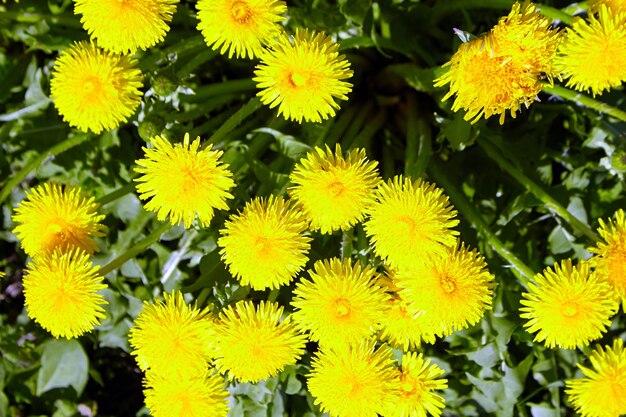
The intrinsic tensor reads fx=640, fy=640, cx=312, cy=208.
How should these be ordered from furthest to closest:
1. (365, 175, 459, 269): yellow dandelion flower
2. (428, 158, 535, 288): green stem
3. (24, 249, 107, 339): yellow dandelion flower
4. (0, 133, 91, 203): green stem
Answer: (0, 133, 91, 203): green stem < (428, 158, 535, 288): green stem < (24, 249, 107, 339): yellow dandelion flower < (365, 175, 459, 269): yellow dandelion flower

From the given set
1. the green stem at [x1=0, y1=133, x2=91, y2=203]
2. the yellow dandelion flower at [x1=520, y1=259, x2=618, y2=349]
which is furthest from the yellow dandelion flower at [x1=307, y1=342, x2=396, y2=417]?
the green stem at [x1=0, y1=133, x2=91, y2=203]

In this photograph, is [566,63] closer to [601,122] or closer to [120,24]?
[601,122]

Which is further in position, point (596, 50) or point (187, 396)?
point (187, 396)

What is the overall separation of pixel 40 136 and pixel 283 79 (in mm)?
1303

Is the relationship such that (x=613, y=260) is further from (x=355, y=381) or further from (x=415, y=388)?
(x=355, y=381)

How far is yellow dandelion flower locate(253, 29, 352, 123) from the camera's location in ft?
5.93

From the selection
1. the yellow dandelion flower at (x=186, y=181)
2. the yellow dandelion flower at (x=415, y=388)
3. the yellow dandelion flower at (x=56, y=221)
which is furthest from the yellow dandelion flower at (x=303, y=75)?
the yellow dandelion flower at (x=415, y=388)

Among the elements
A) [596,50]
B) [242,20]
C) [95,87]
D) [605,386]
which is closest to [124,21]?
[95,87]

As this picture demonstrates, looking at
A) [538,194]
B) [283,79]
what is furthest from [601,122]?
[283,79]

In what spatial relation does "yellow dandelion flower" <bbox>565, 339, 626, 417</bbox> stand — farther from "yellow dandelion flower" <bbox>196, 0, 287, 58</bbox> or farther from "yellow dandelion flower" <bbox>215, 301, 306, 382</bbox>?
"yellow dandelion flower" <bbox>196, 0, 287, 58</bbox>

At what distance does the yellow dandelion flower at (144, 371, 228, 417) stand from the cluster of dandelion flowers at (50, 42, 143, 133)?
31.9 inches

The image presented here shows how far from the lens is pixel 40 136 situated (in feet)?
8.59

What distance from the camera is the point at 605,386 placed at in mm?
1956

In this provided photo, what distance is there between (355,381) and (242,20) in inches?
42.6
